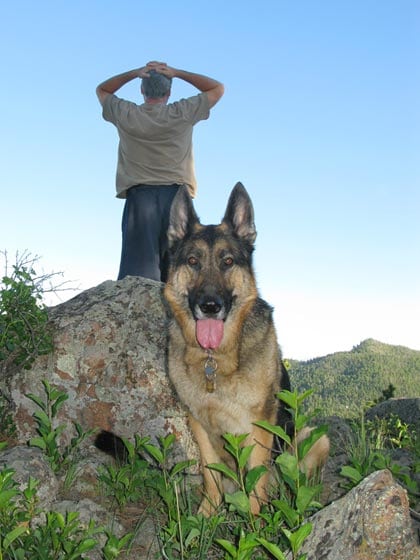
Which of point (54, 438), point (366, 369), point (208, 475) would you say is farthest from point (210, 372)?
point (366, 369)

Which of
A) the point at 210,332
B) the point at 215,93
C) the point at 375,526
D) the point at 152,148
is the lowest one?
the point at 375,526

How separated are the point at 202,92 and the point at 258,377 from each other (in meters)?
5.08

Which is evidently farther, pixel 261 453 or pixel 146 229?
pixel 146 229

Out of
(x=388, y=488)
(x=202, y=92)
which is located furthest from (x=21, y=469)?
(x=202, y=92)

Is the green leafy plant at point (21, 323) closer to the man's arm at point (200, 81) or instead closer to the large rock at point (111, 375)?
the large rock at point (111, 375)

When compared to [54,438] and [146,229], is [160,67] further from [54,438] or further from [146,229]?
[54,438]

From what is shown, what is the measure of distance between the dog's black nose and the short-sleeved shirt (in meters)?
3.93

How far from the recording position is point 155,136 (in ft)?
28.1

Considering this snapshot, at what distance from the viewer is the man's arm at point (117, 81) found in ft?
28.2

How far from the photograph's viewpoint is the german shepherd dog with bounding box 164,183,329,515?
5113 mm

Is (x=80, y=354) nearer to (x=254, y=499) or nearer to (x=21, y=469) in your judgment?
(x=21, y=469)

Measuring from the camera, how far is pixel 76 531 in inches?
170

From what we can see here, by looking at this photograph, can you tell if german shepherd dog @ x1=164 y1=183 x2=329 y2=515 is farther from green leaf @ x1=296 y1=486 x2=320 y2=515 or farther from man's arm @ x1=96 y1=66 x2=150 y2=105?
man's arm @ x1=96 y1=66 x2=150 y2=105

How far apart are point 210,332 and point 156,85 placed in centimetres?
481
